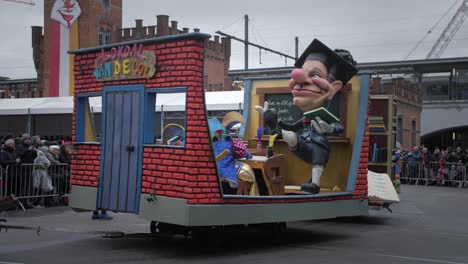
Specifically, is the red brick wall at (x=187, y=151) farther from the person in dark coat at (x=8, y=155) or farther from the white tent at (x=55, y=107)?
the white tent at (x=55, y=107)

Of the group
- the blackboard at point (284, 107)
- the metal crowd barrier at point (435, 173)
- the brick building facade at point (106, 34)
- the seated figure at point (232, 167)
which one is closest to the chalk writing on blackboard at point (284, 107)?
the blackboard at point (284, 107)

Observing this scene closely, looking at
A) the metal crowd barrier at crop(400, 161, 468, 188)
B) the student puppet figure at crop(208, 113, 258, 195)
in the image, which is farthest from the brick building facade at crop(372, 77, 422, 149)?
the student puppet figure at crop(208, 113, 258, 195)

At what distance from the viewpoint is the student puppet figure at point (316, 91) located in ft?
35.0

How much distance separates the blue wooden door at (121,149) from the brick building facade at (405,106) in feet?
80.4

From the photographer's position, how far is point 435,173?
26.1 meters

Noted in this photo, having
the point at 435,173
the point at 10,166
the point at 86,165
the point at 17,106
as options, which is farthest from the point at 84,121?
the point at 17,106

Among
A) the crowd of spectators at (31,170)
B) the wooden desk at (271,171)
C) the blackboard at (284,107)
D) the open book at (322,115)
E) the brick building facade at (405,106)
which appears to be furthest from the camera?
the brick building facade at (405,106)

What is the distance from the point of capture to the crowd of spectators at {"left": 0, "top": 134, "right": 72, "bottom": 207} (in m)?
14.4

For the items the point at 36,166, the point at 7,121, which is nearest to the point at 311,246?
the point at 36,166

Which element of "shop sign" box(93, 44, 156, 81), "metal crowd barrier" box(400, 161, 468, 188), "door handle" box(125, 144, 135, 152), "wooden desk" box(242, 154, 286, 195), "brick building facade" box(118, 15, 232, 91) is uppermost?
"brick building facade" box(118, 15, 232, 91)

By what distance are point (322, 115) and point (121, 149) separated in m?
3.52

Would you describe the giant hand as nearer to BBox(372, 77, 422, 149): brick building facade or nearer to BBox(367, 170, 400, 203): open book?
BBox(367, 170, 400, 203): open book

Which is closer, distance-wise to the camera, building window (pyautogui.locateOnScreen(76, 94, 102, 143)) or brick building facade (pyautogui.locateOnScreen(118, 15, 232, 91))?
building window (pyautogui.locateOnScreen(76, 94, 102, 143))

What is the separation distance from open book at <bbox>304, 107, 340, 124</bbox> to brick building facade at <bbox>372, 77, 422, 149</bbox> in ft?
72.4
